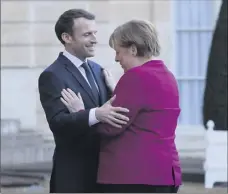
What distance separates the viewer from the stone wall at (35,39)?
12516 mm

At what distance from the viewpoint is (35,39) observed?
1261cm

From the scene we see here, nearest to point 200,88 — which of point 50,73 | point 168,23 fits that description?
point 168,23

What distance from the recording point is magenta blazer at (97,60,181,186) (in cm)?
347

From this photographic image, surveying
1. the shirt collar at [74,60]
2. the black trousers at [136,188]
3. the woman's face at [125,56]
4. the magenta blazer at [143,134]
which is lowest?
the black trousers at [136,188]

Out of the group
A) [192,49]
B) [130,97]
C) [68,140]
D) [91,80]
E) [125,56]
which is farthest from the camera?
[192,49]

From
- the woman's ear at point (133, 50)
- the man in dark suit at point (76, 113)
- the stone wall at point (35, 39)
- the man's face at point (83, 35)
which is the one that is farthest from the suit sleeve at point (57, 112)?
the stone wall at point (35, 39)

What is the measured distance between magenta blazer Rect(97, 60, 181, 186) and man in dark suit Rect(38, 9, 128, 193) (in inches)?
6.1

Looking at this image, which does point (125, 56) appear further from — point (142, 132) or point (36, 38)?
point (36, 38)

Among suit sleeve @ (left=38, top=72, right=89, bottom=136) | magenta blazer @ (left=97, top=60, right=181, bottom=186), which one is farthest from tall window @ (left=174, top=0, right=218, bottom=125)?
magenta blazer @ (left=97, top=60, right=181, bottom=186)

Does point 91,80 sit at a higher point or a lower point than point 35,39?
higher

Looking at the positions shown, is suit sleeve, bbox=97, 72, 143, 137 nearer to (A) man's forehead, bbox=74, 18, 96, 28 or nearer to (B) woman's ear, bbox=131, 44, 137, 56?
(B) woman's ear, bbox=131, 44, 137, 56

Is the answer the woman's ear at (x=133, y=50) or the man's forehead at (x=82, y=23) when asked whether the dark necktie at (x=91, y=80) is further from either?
the woman's ear at (x=133, y=50)

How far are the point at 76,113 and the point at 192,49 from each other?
9525 mm

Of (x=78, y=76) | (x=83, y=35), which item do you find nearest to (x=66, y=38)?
(x=83, y=35)
